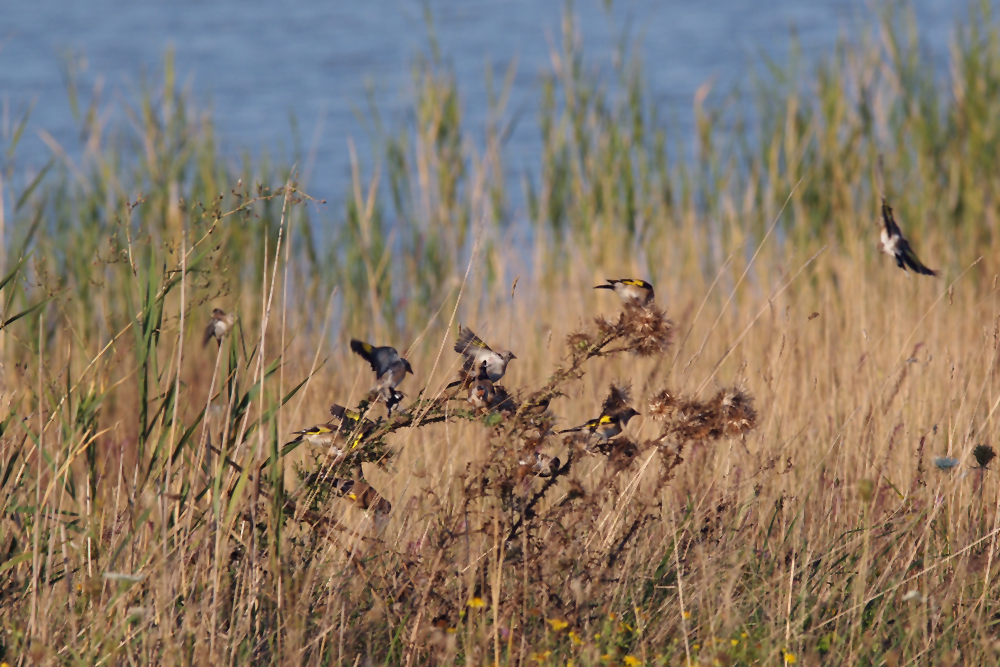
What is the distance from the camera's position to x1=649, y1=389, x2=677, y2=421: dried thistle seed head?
2.40 metres

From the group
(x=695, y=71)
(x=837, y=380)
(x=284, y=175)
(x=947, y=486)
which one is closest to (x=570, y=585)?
(x=947, y=486)

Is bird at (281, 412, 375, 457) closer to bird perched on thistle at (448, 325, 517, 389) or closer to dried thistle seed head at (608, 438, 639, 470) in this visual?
bird perched on thistle at (448, 325, 517, 389)

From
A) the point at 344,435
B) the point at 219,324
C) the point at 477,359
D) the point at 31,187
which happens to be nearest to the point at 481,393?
the point at 477,359

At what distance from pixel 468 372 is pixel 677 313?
3731 mm

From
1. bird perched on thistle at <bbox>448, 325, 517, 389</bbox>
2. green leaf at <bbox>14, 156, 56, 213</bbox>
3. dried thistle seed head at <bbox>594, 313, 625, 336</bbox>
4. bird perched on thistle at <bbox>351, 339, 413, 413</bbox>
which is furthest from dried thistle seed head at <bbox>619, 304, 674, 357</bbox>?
green leaf at <bbox>14, 156, 56, 213</bbox>

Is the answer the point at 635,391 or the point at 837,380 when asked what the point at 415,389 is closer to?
the point at 635,391

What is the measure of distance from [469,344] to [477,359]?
149 millimetres

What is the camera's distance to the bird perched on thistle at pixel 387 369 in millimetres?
2461

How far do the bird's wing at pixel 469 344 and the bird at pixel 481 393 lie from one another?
0.40ft

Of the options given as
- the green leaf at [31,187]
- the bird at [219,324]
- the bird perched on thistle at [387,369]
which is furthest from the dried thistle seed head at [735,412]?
the green leaf at [31,187]

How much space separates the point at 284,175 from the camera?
6.43 meters

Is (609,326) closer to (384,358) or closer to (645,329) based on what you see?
(645,329)

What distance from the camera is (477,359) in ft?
7.75

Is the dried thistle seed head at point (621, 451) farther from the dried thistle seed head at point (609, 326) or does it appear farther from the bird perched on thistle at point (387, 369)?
the bird perched on thistle at point (387, 369)
